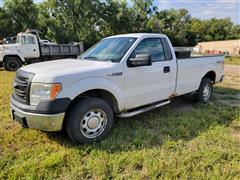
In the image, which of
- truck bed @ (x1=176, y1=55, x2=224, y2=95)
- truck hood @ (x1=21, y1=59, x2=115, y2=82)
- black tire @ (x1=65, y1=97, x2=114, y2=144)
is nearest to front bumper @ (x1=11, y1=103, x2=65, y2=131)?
black tire @ (x1=65, y1=97, x2=114, y2=144)

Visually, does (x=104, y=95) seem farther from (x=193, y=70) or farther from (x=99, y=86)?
(x=193, y=70)

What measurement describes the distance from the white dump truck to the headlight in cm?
1090

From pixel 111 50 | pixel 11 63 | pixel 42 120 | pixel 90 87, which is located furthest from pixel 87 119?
pixel 11 63

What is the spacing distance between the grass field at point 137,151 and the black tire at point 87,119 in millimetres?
144

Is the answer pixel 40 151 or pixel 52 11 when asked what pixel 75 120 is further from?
pixel 52 11

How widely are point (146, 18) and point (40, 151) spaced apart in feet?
129

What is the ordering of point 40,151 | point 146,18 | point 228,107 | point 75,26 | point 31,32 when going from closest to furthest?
point 40,151, point 228,107, point 31,32, point 75,26, point 146,18

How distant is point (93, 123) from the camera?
3.79 meters

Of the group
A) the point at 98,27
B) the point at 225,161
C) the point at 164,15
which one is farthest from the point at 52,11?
the point at 225,161

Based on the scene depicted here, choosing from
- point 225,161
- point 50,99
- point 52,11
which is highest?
point 52,11

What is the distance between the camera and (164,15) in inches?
1882

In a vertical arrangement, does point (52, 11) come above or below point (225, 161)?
above

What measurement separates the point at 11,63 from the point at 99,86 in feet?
36.7

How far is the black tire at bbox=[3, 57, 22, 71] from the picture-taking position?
515 inches
